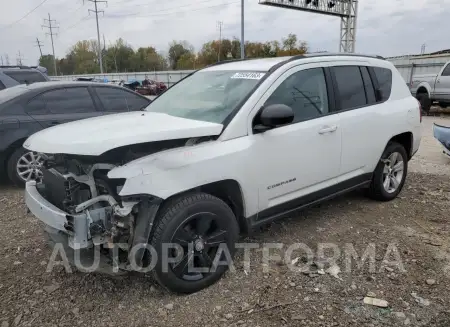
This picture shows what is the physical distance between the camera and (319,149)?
3.74 m

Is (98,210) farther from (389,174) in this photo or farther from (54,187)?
(389,174)

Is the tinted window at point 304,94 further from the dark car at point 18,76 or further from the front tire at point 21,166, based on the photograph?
the dark car at point 18,76

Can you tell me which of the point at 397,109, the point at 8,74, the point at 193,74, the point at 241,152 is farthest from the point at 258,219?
the point at 8,74

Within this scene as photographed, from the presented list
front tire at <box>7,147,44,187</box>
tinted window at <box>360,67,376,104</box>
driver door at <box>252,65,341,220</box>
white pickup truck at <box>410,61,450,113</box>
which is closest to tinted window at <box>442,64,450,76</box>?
white pickup truck at <box>410,61,450,113</box>

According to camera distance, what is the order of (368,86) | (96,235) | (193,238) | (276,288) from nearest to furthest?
1. (96,235)
2. (193,238)
3. (276,288)
4. (368,86)

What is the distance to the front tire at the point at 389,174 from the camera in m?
4.66

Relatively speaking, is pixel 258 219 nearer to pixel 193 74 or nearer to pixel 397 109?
pixel 193 74

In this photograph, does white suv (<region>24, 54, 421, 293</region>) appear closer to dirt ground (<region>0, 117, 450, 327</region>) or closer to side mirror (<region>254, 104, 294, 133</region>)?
side mirror (<region>254, 104, 294, 133</region>)

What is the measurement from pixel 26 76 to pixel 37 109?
559 cm

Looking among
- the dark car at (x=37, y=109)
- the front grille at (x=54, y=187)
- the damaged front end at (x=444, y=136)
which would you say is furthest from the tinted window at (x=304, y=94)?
the damaged front end at (x=444, y=136)

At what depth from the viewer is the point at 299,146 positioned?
354cm

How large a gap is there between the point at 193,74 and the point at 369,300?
297cm

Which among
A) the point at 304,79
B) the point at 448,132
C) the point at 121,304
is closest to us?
the point at 121,304

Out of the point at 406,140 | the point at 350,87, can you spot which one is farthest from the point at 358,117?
the point at 406,140
